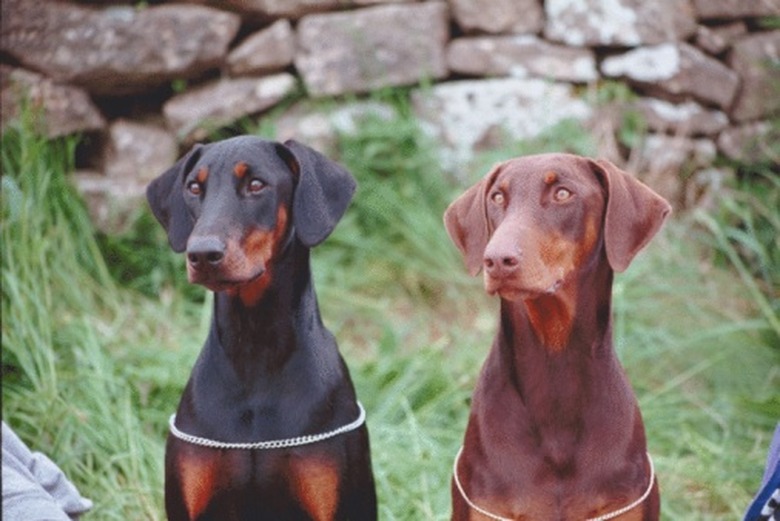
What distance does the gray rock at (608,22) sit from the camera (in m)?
5.43

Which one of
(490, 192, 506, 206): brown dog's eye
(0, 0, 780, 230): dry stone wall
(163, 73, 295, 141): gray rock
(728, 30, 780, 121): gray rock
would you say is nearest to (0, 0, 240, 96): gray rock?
(0, 0, 780, 230): dry stone wall

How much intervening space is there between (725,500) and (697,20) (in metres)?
2.66

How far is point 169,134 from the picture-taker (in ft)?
17.6

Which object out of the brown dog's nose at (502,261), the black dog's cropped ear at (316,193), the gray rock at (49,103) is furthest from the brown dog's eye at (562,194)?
the gray rock at (49,103)

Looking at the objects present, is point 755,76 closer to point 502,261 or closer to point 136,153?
point 136,153

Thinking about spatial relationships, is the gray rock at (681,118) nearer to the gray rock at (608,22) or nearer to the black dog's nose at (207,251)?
the gray rock at (608,22)

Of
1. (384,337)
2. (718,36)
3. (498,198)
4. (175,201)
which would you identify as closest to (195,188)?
(175,201)

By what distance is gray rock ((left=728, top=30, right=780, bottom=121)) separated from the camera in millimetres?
5605

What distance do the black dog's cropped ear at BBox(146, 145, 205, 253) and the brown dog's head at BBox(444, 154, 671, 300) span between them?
695mm

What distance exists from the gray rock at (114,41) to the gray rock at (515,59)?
1072 mm

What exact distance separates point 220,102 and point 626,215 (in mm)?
3140

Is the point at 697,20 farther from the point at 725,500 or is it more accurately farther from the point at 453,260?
the point at 725,500

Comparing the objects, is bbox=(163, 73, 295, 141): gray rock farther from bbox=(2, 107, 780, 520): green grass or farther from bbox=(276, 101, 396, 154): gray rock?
bbox=(2, 107, 780, 520): green grass

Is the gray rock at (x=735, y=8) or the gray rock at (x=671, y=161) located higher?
the gray rock at (x=735, y=8)
